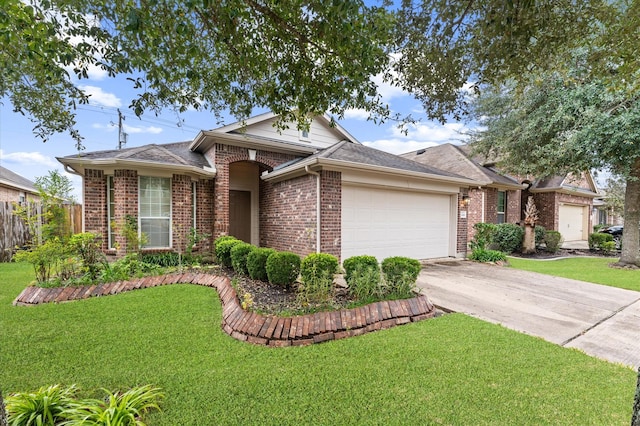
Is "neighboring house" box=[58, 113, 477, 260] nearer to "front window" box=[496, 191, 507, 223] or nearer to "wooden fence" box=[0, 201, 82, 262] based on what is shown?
"wooden fence" box=[0, 201, 82, 262]

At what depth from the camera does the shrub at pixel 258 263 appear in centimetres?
612

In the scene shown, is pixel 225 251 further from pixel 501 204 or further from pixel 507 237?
Answer: pixel 501 204

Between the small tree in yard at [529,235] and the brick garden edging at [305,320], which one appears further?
the small tree in yard at [529,235]

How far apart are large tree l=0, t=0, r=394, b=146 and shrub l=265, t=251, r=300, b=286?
2641 millimetres

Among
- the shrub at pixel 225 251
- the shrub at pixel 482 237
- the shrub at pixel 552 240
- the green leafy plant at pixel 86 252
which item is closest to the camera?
the green leafy plant at pixel 86 252

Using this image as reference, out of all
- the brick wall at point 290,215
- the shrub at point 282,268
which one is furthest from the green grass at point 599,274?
the shrub at point 282,268

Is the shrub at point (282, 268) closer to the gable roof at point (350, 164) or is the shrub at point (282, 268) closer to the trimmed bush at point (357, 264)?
the trimmed bush at point (357, 264)

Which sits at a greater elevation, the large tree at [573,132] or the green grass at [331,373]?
the large tree at [573,132]

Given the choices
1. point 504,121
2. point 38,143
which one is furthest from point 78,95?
point 504,121

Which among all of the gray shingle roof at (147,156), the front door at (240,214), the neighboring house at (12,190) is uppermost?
the gray shingle roof at (147,156)

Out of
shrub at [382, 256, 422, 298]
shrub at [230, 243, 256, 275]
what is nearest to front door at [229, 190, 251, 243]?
shrub at [230, 243, 256, 275]

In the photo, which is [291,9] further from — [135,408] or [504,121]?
[504,121]

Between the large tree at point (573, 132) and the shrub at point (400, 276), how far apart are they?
21.3 feet

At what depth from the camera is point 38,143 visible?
4453mm
